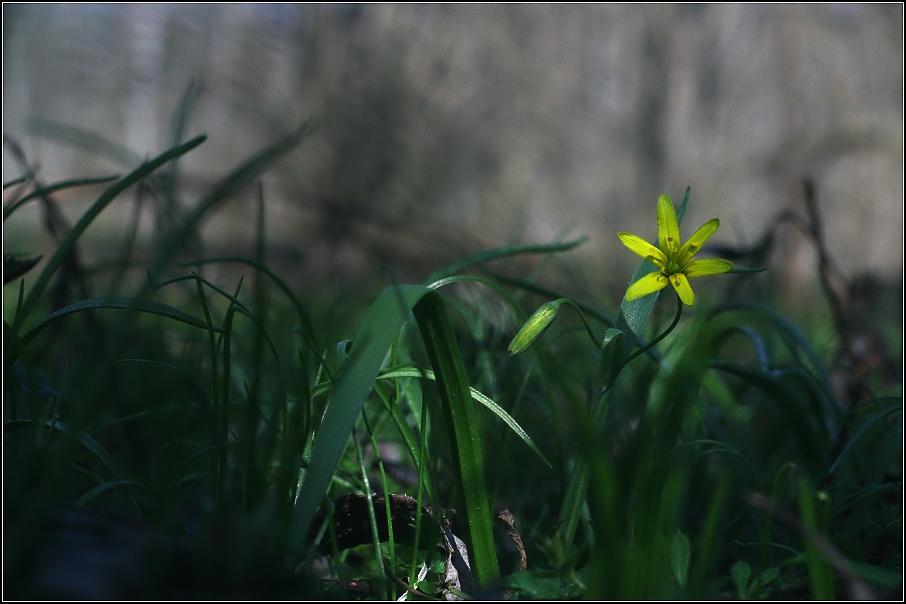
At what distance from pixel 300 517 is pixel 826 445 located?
2.71ft

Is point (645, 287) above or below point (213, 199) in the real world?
below

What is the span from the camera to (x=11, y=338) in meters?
0.73

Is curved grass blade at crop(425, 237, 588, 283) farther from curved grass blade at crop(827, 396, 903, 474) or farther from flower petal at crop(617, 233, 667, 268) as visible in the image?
curved grass blade at crop(827, 396, 903, 474)

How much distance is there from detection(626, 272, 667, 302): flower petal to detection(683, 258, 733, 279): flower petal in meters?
0.05

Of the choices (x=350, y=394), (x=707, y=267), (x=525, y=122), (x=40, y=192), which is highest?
(x=525, y=122)

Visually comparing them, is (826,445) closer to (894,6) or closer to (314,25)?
(894,6)

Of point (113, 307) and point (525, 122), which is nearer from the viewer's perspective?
point (113, 307)

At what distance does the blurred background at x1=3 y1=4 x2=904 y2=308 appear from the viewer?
338 cm

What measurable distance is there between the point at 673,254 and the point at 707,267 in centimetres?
4

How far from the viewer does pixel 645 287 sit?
68cm

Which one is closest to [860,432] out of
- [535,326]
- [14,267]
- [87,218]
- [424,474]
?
[535,326]

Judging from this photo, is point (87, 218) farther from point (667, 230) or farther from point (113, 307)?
point (667, 230)

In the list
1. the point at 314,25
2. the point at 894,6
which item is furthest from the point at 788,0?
the point at 314,25

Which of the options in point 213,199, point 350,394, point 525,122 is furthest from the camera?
point 525,122
